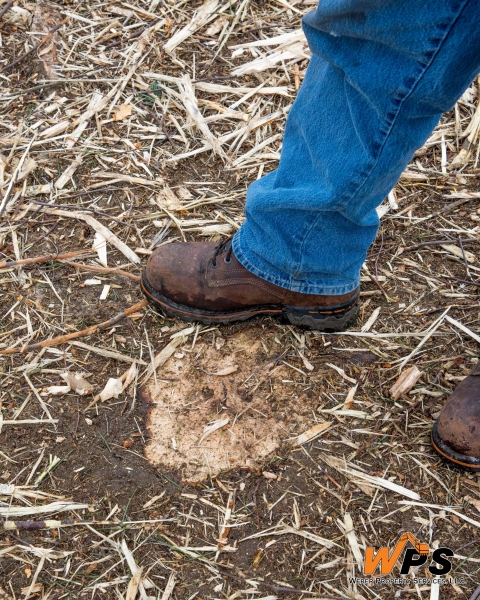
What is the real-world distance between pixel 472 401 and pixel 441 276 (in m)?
0.75

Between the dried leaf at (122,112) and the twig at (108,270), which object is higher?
the dried leaf at (122,112)

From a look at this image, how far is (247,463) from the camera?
197cm

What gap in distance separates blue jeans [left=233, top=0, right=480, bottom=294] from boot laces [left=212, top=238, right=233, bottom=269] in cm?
4

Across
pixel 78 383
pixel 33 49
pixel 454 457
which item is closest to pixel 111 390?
pixel 78 383

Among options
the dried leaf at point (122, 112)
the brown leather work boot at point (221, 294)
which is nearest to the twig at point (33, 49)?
the dried leaf at point (122, 112)

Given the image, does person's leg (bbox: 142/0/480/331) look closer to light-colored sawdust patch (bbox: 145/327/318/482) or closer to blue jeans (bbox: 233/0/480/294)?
blue jeans (bbox: 233/0/480/294)

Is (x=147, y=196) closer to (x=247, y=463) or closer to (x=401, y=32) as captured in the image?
(x=247, y=463)

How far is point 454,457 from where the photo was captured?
1.89 m

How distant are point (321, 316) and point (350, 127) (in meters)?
0.83

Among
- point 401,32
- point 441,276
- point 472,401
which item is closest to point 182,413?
point 472,401

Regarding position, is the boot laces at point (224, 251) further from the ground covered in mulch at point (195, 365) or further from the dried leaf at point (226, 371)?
the dried leaf at point (226, 371)

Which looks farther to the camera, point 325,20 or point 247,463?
point 247,463

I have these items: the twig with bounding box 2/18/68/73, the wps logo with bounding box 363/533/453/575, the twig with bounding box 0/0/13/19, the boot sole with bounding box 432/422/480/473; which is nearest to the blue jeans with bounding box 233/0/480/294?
the boot sole with bounding box 432/422/480/473

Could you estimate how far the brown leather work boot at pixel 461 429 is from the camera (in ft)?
6.08
